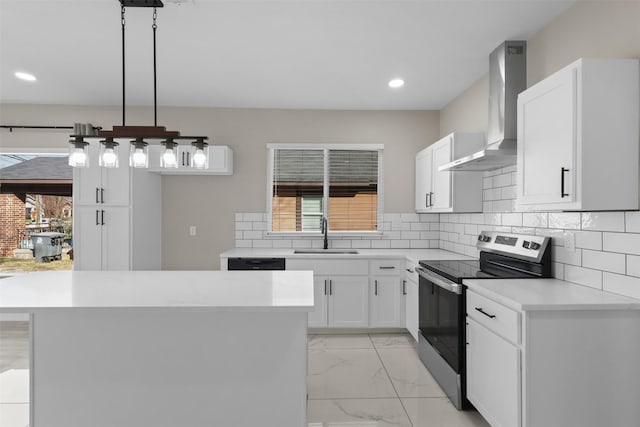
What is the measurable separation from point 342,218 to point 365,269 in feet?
2.90

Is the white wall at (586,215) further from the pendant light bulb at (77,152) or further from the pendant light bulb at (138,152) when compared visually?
the pendant light bulb at (77,152)

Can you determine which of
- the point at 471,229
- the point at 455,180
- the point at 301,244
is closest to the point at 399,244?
the point at 471,229

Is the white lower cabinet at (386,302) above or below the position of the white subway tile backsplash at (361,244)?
below

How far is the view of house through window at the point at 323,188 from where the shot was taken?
4770 millimetres

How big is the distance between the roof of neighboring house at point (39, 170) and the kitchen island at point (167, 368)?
362 centimetres

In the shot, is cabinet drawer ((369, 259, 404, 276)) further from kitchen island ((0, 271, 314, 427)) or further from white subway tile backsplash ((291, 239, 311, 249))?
kitchen island ((0, 271, 314, 427))

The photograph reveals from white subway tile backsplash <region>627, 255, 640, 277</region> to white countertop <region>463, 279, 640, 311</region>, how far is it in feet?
0.43

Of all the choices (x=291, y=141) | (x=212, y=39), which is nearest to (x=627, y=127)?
(x=212, y=39)

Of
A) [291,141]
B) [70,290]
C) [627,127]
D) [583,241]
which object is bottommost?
[70,290]

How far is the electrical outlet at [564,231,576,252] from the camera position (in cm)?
239

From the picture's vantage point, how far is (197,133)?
4.65 metres

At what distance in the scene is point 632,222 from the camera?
1967 mm

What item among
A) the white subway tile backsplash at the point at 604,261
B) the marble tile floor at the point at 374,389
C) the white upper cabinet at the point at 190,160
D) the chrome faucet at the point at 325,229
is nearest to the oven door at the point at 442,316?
the marble tile floor at the point at 374,389

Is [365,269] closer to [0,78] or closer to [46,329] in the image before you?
[46,329]
